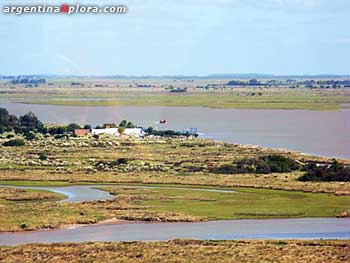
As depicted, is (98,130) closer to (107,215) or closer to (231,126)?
(231,126)

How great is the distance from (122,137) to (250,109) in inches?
1689

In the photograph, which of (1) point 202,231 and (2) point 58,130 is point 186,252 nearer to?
(1) point 202,231

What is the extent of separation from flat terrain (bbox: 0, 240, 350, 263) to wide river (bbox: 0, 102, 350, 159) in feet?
90.7

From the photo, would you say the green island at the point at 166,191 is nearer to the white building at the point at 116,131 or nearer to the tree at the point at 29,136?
the tree at the point at 29,136

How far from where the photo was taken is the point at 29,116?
240 feet

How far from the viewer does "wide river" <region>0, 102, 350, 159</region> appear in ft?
202

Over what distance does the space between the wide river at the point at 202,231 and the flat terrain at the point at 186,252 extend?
135cm

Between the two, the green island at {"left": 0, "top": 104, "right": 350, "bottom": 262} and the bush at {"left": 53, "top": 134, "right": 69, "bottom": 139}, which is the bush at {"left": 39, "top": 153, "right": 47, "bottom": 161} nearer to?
the green island at {"left": 0, "top": 104, "right": 350, "bottom": 262}

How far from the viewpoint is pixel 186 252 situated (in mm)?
23453

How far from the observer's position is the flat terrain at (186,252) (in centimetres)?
2266

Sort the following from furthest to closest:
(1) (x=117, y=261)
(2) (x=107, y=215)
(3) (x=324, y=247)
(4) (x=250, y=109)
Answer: (4) (x=250, y=109), (2) (x=107, y=215), (3) (x=324, y=247), (1) (x=117, y=261)

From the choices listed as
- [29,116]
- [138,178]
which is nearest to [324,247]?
[138,178]

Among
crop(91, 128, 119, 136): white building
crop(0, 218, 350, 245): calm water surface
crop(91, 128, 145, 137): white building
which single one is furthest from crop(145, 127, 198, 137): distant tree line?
crop(0, 218, 350, 245): calm water surface

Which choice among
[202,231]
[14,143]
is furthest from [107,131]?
[202,231]
